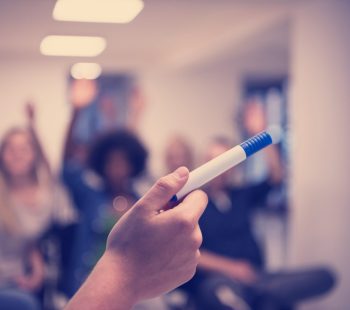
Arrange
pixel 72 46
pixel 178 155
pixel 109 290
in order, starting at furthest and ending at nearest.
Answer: pixel 72 46 < pixel 178 155 < pixel 109 290

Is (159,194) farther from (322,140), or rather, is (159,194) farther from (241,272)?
(322,140)

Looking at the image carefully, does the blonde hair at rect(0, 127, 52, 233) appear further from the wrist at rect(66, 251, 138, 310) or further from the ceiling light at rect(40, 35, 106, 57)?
the wrist at rect(66, 251, 138, 310)

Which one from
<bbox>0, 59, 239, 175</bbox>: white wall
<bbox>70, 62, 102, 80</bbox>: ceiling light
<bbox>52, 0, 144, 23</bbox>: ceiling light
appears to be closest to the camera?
<bbox>52, 0, 144, 23</bbox>: ceiling light

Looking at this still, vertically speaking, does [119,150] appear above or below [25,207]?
above

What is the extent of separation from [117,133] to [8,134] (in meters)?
0.63

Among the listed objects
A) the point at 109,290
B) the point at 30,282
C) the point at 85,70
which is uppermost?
the point at 85,70

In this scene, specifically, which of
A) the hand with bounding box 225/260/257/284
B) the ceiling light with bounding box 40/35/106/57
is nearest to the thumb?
the hand with bounding box 225/260/257/284

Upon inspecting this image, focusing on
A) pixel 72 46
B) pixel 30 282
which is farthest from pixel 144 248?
pixel 72 46

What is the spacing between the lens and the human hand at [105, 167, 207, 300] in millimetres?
464

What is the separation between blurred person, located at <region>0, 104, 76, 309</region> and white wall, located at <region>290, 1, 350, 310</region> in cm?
123

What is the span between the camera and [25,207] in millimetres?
2566

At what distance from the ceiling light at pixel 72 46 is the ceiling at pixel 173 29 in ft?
0.31

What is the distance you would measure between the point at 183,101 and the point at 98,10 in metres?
3.05

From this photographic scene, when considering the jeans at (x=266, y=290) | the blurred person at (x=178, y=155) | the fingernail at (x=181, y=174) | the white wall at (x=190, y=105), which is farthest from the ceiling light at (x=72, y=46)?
the fingernail at (x=181, y=174)
